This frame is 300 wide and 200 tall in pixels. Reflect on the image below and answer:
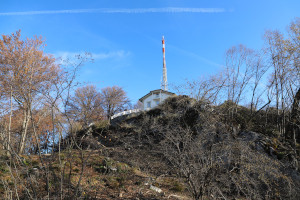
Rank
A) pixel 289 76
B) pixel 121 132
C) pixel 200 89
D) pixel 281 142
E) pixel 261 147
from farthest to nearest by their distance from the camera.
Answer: pixel 121 132, pixel 200 89, pixel 289 76, pixel 281 142, pixel 261 147

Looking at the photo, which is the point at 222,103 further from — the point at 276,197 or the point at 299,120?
the point at 276,197

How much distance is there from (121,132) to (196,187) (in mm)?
10404

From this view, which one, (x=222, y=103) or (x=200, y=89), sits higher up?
(x=200, y=89)

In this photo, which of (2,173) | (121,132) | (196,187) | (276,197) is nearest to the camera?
(196,187)

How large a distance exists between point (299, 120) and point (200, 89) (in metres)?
5.41

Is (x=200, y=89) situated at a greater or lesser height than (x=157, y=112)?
greater

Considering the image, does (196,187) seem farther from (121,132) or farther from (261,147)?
(121,132)

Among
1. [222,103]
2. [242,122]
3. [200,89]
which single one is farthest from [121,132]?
[242,122]

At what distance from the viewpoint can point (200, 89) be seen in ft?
42.1

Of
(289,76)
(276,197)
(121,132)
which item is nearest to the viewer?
(276,197)

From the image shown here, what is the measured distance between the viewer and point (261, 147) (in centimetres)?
898

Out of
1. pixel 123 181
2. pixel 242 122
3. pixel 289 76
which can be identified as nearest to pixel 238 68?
pixel 289 76

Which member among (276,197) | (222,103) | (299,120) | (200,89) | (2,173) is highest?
(200,89)

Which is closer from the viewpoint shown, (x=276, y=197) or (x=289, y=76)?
(x=276, y=197)
